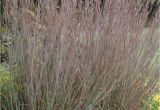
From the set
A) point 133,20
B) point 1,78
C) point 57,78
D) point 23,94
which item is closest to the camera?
point 57,78

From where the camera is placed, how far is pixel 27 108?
3428 millimetres

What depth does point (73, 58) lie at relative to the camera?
342 centimetres

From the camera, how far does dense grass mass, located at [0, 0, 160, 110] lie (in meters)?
3.30

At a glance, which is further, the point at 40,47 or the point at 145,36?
the point at 145,36

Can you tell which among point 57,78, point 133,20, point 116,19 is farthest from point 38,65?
point 133,20

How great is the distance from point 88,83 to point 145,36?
1110 millimetres

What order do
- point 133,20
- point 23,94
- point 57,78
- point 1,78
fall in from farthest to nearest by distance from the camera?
point 133,20 < point 1,78 < point 23,94 < point 57,78

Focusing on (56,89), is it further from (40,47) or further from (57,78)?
(40,47)

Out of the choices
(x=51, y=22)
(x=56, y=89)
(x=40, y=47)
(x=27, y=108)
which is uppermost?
(x=51, y=22)

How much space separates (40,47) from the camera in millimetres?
→ 3387

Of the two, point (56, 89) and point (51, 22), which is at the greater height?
point (51, 22)

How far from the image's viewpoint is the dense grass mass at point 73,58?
10.8 feet

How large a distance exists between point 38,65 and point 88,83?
1.71 ft

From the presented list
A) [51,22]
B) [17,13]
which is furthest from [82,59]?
[17,13]
